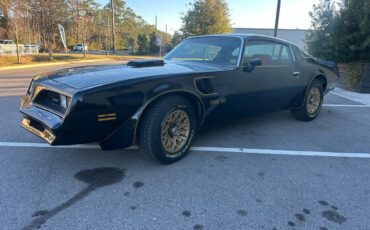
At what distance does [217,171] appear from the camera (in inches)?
121

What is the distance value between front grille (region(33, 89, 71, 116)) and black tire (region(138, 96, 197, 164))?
743 mm

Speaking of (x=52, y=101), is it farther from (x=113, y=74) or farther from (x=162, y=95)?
(x=162, y=95)

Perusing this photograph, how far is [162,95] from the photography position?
9.76ft

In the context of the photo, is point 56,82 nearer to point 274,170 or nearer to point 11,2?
point 274,170

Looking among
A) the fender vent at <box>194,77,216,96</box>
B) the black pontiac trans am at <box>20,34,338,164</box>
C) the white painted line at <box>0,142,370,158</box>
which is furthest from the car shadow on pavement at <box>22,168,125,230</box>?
the fender vent at <box>194,77,216,96</box>

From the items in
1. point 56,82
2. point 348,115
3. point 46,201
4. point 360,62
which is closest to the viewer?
point 46,201

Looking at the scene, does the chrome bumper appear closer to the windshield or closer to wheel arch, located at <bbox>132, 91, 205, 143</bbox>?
wheel arch, located at <bbox>132, 91, 205, 143</bbox>

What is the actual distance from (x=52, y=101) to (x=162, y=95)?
110 centimetres

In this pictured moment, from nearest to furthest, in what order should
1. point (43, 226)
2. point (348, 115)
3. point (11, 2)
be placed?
point (43, 226) < point (348, 115) < point (11, 2)

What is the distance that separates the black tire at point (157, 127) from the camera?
2.90 m

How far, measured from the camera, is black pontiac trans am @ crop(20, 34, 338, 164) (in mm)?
2609

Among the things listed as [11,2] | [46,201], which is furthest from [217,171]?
[11,2]

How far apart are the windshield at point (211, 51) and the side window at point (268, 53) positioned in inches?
6.7

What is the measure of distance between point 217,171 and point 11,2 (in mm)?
22533
